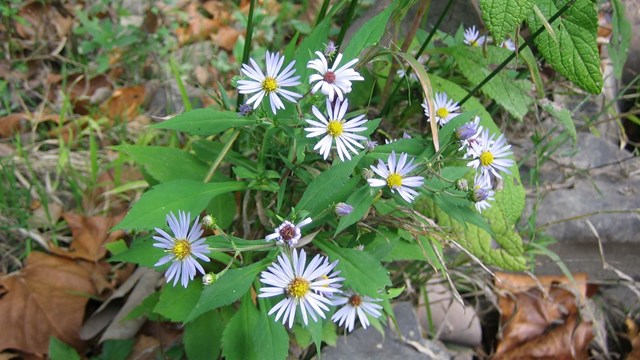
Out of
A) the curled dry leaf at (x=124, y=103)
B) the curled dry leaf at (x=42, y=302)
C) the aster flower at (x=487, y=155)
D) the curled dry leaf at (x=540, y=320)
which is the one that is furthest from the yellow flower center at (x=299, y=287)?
the curled dry leaf at (x=124, y=103)

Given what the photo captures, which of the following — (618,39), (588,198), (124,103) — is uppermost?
(124,103)

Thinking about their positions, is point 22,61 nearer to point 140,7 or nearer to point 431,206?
point 140,7

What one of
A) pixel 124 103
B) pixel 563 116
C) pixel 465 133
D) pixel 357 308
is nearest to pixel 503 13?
pixel 465 133

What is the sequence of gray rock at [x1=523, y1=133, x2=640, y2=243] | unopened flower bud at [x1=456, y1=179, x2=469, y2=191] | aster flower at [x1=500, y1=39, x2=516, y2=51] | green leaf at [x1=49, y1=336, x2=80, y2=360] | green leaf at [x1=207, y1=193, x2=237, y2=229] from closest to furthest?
unopened flower bud at [x1=456, y1=179, x2=469, y2=191] < green leaf at [x1=207, y1=193, x2=237, y2=229] < green leaf at [x1=49, y1=336, x2=80, y2=360] < aster flower at [x1=500, y1=39, x2=516, y2=51] < gray rock at [x1=523, y1=133, x2=640, y2=243]

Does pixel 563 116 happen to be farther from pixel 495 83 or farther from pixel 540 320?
pixel 540 320

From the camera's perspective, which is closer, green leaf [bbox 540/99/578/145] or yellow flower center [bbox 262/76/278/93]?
yellow flower center [bbox 262/76/278/93]

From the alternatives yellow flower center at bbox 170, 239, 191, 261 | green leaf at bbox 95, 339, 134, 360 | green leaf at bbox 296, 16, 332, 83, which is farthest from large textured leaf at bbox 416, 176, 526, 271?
green leaf at bbox 95, 339, 134, 360

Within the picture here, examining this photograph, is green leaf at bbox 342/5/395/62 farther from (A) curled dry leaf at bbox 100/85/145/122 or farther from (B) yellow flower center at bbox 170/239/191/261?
(A) curled dry leaf at bbox 100/85/145/122
